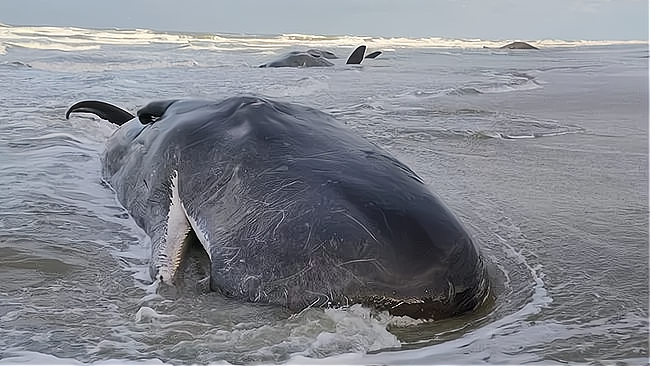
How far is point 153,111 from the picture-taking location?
4.70 meters

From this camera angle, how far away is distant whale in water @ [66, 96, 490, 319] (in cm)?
281

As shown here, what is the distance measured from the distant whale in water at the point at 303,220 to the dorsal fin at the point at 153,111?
25.7 inches

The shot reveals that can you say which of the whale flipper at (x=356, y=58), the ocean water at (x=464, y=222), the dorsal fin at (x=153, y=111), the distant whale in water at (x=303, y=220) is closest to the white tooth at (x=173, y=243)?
the distant whale in water at (x=303, y=220)

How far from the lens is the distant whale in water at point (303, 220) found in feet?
9.22

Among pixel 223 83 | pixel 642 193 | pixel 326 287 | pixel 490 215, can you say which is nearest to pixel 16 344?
pixel 326 287

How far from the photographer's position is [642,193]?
16.9 feet

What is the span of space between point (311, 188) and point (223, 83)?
11481mm

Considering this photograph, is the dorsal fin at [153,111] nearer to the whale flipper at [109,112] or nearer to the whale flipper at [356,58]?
the whale flipper at [109,112]

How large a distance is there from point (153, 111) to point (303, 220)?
209 centimetres

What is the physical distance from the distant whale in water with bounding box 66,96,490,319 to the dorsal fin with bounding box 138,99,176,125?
65cm

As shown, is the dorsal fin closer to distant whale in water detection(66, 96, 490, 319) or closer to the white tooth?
distant whale in water detection(66, 96, 490, 319)

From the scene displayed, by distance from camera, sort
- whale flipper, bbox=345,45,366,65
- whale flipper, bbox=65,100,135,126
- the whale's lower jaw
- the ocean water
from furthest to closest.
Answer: whale flipper, bbox=345,45,366,65, whale flipper, bbox=65,100,135,126, the whale's lower jaw, the ocean water

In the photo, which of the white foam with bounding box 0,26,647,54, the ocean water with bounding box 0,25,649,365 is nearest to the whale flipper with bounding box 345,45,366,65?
the white foam with bounding box 0,26,647,54

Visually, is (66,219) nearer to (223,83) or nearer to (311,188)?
(311,188)
